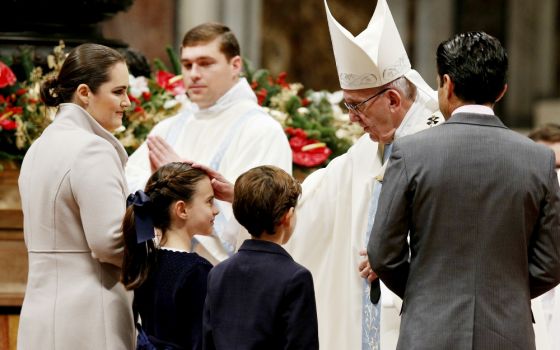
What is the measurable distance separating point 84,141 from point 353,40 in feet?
3.42

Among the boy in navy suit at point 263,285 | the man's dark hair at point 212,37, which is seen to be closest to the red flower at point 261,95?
the man's dark hair at point 212,37

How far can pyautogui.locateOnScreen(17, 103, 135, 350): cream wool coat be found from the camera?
164 inches

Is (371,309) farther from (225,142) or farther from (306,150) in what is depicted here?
(306,150)

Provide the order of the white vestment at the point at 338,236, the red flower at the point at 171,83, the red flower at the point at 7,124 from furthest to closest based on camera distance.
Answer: the red flower at the point at 171,83, the red flower at the point at 7,124, the white vestment at the point at 338,236

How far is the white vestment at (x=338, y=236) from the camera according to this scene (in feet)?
15.4

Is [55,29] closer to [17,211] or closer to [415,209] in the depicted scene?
[17,211]

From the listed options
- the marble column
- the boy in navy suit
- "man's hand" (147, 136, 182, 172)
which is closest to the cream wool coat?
the boy in navy suit

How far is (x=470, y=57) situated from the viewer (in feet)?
11.9

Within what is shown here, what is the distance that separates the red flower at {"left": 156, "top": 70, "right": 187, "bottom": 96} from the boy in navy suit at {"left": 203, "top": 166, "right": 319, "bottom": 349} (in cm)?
253

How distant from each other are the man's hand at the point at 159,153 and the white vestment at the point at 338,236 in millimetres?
589

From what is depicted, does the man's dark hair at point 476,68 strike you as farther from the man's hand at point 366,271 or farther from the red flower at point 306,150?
the red flower at point 306,150

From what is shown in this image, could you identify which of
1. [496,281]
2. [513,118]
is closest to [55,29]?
[496,281]

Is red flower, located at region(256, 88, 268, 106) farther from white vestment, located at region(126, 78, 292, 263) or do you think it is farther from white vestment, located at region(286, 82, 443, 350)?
white vestment, located at region(286, 82, 443, 350)

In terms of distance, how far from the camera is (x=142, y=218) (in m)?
4.11
